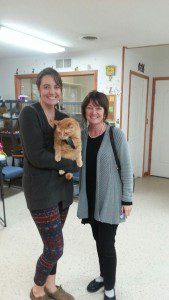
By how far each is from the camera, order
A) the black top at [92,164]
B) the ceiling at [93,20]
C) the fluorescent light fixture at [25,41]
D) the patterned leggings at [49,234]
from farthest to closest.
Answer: the fluorescent light fixture at [25,41]
the ceiling at [93,20]
the black top at [92,164]
the patterned leggings at [49,234]

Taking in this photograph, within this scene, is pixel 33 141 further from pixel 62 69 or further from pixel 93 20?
pixel 62 69

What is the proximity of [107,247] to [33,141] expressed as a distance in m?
0.81

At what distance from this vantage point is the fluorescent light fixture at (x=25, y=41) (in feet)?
10.1

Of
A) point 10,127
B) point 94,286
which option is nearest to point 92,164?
point 94,286

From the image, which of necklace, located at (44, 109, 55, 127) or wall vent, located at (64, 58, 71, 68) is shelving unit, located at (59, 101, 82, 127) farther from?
necklace, located at (44, 109, 55, 127)

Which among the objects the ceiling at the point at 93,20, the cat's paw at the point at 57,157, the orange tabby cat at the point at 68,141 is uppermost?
the ceiling at the point at 93,20

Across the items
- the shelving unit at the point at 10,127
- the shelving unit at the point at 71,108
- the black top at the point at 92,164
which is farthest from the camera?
the shelving unit at the point at 10,127

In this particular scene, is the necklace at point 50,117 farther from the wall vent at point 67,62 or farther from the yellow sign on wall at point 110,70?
the wall vent at point 67,62

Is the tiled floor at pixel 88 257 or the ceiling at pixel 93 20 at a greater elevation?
the ceiling at pixel 93 20

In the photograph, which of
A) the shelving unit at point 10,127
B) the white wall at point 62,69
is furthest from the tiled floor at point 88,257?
the white wall at point 62,69

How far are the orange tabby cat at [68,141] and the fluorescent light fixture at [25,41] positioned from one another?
→ 213 centimetres

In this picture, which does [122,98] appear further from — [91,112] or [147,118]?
[91,112]

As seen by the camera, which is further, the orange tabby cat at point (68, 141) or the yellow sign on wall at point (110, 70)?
the yellow sign on wall at point (110, 70)

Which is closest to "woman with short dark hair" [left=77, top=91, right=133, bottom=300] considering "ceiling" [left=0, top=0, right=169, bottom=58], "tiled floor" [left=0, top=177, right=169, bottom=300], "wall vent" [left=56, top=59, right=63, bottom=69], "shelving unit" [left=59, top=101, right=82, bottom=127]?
"tiled floor" [left=0, top=177, right=169, bottom=300]
